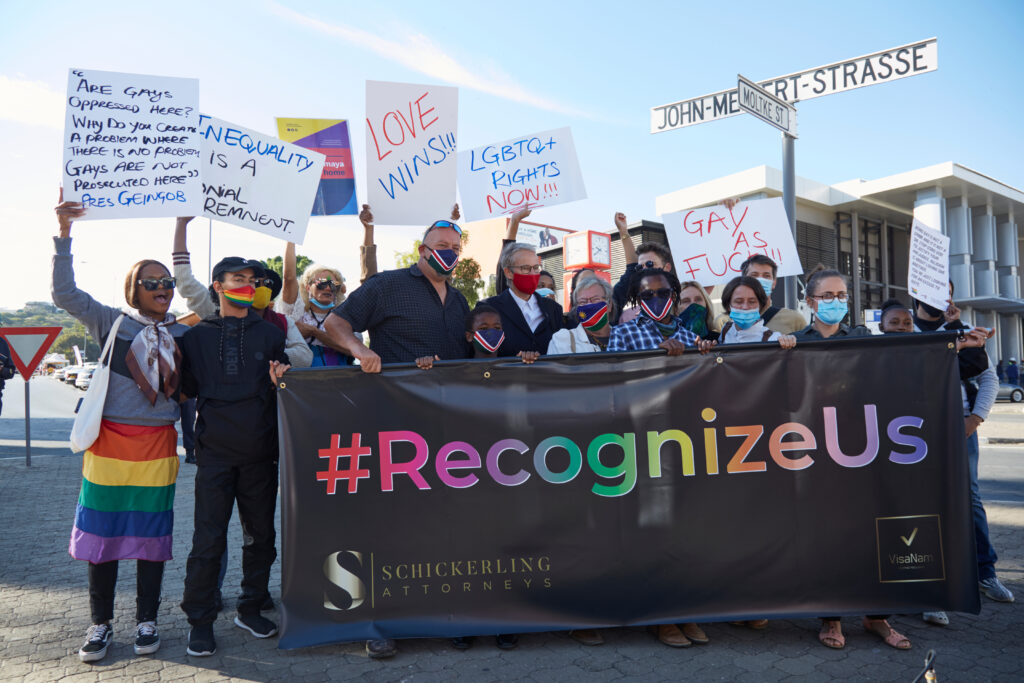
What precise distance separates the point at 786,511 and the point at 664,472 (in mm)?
667

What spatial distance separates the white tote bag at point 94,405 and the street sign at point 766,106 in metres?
5.73

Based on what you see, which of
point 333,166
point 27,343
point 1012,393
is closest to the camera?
point 333,166

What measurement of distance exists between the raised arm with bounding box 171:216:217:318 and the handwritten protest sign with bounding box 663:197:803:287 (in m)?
3.43

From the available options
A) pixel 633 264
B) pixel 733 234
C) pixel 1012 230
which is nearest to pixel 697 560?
pixel 633 264

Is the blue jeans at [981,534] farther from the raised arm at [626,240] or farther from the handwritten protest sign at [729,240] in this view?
the raised arm at [626,240]

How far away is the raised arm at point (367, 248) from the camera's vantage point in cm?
506

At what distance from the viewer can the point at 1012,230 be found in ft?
113

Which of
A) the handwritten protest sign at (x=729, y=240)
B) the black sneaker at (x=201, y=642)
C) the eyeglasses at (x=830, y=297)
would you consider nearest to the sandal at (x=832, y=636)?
the eyeglasses at (x=830, y=297)

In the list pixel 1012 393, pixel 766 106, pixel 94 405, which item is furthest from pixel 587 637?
pixel 1012 393

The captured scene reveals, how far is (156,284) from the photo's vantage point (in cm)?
389

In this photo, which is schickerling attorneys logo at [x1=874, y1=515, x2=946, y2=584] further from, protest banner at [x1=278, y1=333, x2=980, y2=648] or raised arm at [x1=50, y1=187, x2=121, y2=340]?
raised arm at [x1=50, y1=187, x2=121, y2=340]

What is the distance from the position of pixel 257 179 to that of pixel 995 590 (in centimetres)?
539

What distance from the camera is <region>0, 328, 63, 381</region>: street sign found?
10602mm

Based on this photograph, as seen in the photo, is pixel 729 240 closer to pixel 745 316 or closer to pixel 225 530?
pixel 745 316
